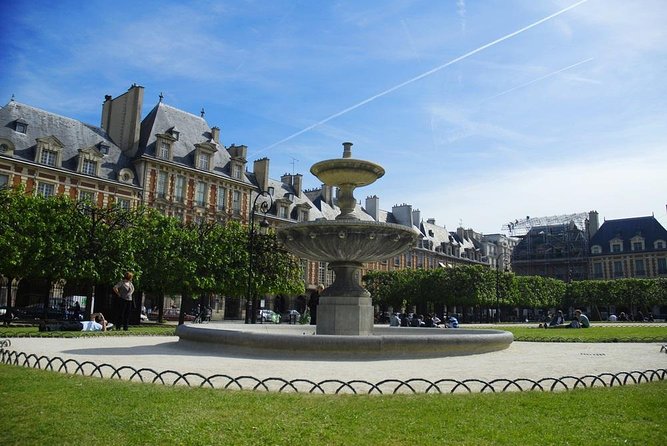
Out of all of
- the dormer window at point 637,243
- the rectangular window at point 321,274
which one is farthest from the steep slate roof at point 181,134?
the dormer window at point 637,243

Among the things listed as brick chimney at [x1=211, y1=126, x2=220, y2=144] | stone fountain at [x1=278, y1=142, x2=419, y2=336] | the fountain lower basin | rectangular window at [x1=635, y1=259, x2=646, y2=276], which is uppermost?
brick chimney at [x1=211, y1=126, x2=220, y2=144]

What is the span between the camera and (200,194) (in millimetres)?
48594

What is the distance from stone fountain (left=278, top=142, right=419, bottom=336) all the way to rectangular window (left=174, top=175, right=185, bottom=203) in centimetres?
3489

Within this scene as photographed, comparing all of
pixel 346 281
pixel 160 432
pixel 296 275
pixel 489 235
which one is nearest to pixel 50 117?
pixel 296 275

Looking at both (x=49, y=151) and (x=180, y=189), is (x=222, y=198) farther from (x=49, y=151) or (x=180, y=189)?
(x=49, y=151)

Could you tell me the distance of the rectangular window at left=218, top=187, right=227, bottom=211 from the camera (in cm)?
5020

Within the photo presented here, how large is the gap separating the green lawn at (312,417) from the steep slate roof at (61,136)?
36.4m

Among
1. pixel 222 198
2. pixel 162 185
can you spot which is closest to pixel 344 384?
Result: pixel 162 185

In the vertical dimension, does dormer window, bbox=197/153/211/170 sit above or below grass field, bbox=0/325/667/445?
above

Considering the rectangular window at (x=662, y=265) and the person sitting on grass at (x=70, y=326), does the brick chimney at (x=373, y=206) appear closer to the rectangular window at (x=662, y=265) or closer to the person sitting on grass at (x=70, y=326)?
the rectangular window at (x=662, y=265)

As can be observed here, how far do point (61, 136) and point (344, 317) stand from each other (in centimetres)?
3574

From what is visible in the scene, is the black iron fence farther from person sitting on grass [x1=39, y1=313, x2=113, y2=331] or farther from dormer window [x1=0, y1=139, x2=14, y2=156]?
dormer window [x1=0, y1=139, x2=14, y2=156]

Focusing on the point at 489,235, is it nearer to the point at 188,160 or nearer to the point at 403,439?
the point at 188,160

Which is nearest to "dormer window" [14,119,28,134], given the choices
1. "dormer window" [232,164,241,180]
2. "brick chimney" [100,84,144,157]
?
"brick chimney" [100,84,144,157]
